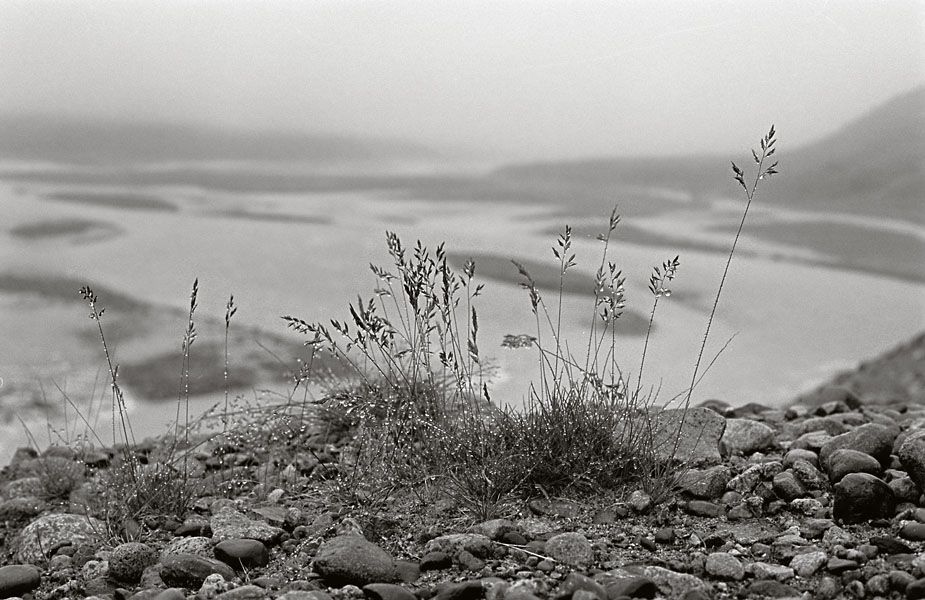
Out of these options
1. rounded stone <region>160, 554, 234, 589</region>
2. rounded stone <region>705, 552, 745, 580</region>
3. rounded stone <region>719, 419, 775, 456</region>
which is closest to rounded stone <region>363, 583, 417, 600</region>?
rounded stone <region>160, 554, 234, 589</region>

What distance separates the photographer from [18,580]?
393 cm

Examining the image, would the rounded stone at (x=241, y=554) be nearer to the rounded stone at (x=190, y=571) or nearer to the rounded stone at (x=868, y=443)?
the rounded stone at (x=190, y=571)

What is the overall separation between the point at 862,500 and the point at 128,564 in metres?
3.11

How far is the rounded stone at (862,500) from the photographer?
388 centimetres

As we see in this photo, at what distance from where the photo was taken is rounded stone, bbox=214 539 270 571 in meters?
3.88

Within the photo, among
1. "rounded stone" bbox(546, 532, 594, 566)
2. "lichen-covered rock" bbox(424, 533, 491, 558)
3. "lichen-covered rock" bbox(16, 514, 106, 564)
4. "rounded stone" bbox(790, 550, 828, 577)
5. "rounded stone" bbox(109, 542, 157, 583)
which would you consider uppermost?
"rounded stone" bbox(790, 550, 828, 577)

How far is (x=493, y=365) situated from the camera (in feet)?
17.2

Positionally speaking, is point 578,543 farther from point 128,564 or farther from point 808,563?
point 128,564

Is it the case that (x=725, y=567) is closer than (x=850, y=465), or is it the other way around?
(x=725, y=567)

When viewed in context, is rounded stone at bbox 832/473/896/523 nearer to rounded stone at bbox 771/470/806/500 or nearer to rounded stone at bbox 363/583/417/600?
rounded stone at bbox 771/470/806/500

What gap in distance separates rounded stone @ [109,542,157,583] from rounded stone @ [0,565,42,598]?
0.33 metres

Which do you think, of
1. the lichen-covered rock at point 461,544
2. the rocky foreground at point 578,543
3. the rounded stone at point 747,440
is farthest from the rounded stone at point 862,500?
the lichen-covered rock at point 461,544

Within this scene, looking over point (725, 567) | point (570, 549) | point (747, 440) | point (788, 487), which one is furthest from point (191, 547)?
point (747, 440)

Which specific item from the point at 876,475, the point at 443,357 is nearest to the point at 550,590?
the point at 443,357
